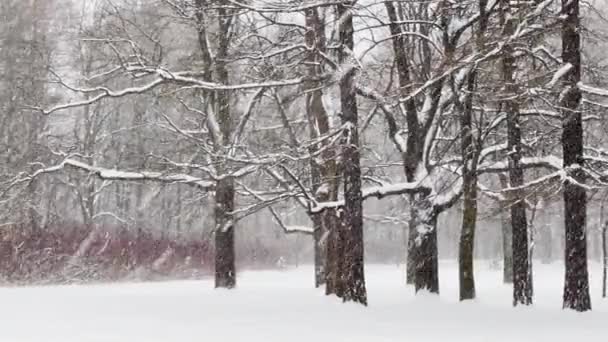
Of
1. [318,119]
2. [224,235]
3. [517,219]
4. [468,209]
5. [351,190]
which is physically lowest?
[224,235]

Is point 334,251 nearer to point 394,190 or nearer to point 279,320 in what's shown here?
point 394,190

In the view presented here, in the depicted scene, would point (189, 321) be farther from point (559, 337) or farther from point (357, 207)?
point (559, 337)

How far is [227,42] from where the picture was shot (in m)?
15.4

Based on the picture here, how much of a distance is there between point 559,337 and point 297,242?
5009cm

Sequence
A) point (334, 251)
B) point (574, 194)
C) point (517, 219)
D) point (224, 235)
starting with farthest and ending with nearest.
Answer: point (224, 235), point (334, 251), point (517, 219), point (574, 194)

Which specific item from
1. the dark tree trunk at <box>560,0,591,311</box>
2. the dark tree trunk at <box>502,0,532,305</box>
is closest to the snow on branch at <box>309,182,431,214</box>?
the dark tree trunk at <box>502,0,532,305</box>

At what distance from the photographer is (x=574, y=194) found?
36.9ft

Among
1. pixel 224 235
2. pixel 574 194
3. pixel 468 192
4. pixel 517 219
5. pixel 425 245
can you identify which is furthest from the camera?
pixel 224 235

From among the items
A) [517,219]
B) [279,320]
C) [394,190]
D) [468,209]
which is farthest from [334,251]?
[279,320]

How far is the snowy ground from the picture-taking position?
28.6 ft

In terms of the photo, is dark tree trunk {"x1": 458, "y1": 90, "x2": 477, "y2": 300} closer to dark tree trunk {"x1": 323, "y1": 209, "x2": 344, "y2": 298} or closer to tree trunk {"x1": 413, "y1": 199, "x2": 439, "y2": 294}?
tree trunk {"x1": 413, "y1": 199, "x2": 439, "y2": 294}

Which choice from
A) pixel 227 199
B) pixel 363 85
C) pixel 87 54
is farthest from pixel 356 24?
pixel 87 54

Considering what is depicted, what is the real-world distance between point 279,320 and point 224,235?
6689mm

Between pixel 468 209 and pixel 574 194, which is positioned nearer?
pixel 574 194
